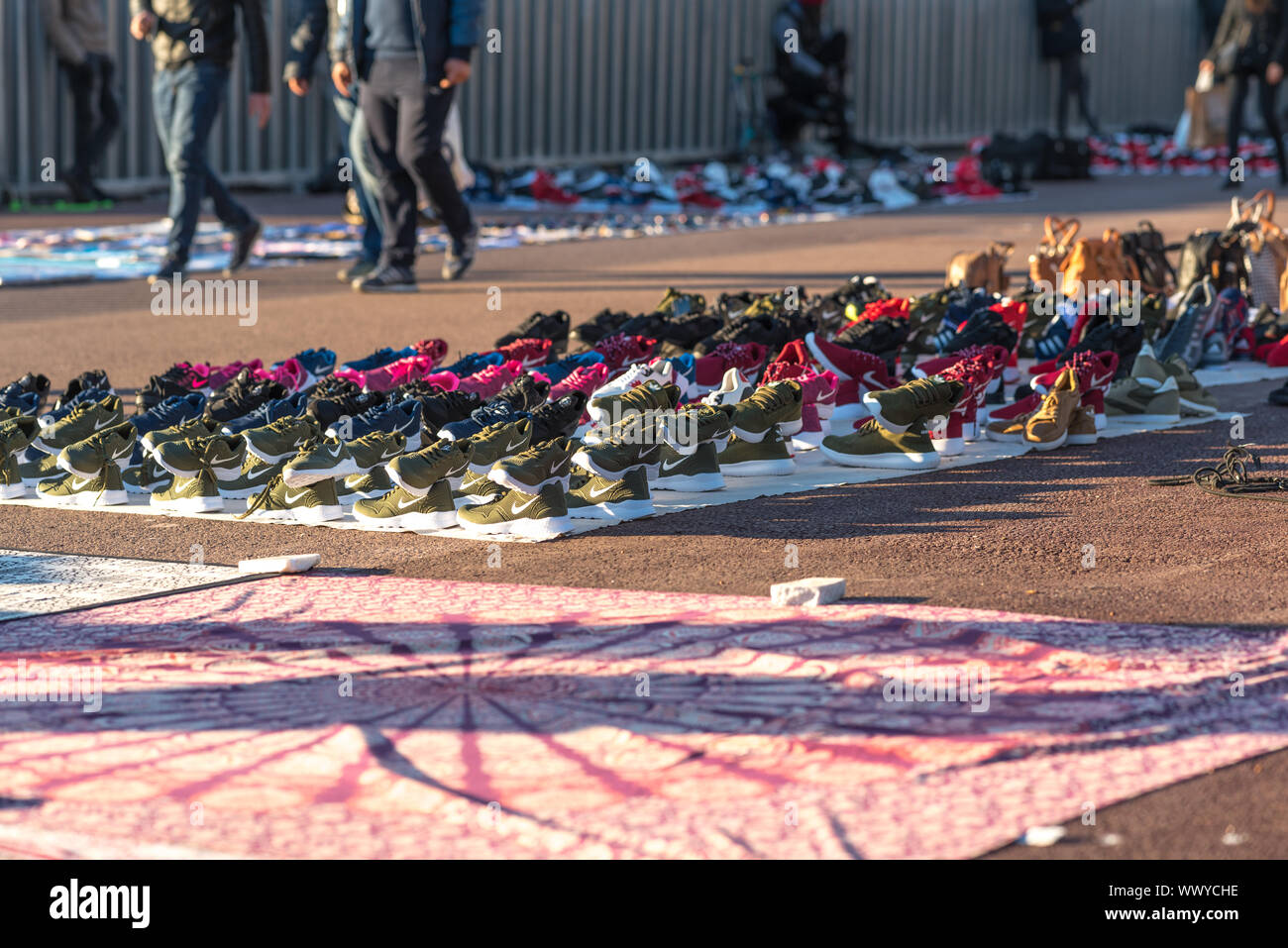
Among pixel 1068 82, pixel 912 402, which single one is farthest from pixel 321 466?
pixel 1068 82

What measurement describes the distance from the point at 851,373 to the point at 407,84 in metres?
5.00

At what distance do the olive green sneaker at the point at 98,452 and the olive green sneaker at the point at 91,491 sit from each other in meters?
0.03

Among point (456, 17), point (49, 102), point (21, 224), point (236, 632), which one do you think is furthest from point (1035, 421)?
point (49, 102)

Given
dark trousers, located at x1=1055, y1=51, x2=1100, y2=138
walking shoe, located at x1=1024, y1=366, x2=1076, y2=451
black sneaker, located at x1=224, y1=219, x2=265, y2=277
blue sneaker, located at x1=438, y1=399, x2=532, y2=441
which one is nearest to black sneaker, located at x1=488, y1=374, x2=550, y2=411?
blue sneaker, located at x1=438, y1=399, x2=532, y2=441

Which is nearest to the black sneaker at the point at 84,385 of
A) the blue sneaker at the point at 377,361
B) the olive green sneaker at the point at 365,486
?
the blue sneaker at the point at 377,361

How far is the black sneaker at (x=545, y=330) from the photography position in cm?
821

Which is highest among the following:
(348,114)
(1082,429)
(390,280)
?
(348,114)

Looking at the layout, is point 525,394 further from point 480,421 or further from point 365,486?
point 365,486

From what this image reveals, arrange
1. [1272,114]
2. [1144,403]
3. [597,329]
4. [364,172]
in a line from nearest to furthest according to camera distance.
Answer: [1144,403] < [597,329] < [364,172] < [1272,114]

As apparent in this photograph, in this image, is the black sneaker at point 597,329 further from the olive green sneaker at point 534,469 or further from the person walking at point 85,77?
the person walking at point 85,77

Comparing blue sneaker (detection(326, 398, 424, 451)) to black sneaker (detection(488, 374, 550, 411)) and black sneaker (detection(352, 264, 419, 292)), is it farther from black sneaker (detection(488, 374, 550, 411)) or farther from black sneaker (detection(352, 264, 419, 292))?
black sneaker (detection(352, 264, 419, 292))

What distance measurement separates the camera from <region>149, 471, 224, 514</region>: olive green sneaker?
18.8 feet

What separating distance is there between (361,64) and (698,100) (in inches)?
690

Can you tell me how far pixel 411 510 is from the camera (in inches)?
216
